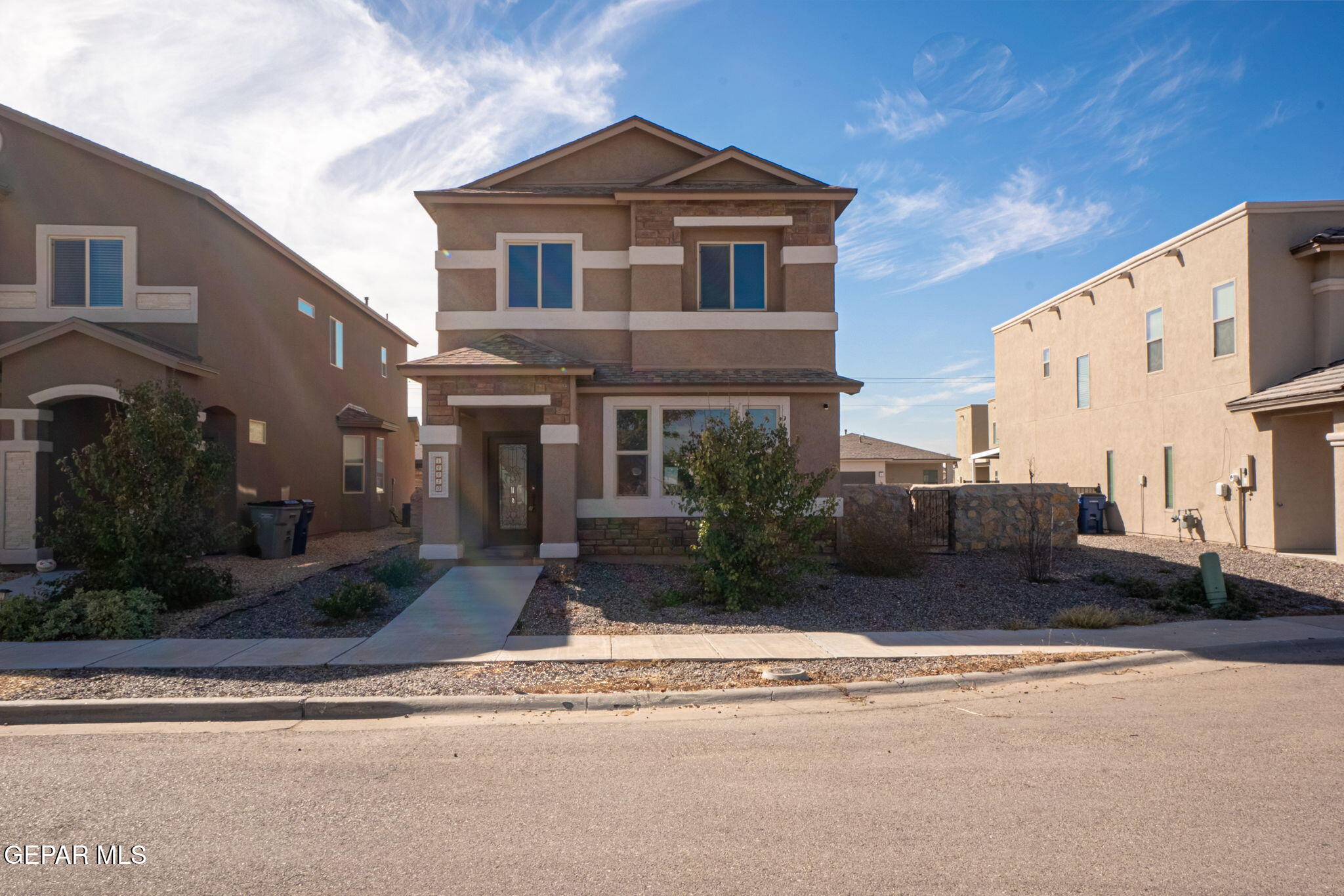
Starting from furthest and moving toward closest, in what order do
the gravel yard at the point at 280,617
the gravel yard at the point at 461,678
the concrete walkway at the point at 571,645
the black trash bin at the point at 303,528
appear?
the black trash bin at the point at 303,528, the gravel yard at the point at 280,617, the concrete walkway at the point at 571,645, the gravel yard at the point at 461,678

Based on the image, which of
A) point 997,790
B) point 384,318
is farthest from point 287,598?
point 384,318

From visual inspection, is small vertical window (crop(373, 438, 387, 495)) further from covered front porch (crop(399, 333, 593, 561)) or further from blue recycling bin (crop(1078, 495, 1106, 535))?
blue recycling bin (crop(1078, 495, 1106, 535))

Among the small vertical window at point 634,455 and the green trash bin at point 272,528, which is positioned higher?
the small vertical window at point 634,455

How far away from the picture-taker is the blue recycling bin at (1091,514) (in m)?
21.2

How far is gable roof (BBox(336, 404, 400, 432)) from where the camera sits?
2212cm

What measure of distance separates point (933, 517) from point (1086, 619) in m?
Result: 6.98

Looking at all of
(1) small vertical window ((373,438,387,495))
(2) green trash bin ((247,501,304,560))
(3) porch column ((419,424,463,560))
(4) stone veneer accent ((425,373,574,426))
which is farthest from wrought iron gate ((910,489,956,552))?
(1) small vertical window ((373,438,387,495))

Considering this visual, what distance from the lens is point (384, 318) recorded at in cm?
2595

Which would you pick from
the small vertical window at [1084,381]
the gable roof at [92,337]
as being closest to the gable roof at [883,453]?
the small vertical window at [1084,381]

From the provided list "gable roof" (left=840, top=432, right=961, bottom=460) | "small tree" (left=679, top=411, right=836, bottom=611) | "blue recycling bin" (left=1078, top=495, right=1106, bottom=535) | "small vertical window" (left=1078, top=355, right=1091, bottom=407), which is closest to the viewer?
"small tree" (left=679, top=411, right=836, bottom=611)

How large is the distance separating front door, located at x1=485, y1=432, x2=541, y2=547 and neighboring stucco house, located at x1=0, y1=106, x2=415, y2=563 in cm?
543

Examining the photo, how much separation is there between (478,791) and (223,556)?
13.9 metres

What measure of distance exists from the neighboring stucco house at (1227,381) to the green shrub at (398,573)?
52.1ft

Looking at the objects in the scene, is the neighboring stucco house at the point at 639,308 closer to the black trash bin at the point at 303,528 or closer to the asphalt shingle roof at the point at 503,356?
the asphalt shingle roof at the point at 503,356
